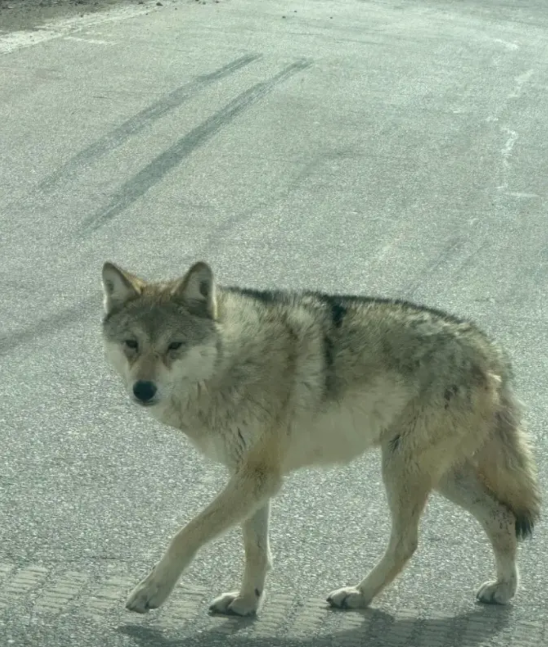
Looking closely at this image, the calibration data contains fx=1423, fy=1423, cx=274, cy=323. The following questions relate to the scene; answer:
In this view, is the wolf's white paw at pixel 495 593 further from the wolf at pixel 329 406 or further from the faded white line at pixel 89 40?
the faded white line at pixel 89 40

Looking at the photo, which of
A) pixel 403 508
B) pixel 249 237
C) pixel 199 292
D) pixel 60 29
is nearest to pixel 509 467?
pixel 403 508

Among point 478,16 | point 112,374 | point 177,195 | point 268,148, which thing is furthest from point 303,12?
point 112,374

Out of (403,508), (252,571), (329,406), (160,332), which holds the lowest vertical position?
(252,571)

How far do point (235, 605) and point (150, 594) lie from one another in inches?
14.5

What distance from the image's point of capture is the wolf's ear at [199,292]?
6.09 metres

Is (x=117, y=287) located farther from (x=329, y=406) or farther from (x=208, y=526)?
(x=208, y=526)

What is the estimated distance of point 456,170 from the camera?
1398 cm

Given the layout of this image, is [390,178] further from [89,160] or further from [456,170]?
[89,160]

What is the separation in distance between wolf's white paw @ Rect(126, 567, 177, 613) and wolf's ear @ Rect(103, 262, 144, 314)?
4.23ft

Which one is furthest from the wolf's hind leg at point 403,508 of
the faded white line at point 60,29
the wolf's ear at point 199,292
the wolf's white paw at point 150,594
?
the faded white line at point 60,29

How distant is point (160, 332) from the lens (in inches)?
234

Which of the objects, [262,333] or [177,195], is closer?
[262,333]

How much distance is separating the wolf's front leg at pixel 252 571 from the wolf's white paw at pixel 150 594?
27 centimetres

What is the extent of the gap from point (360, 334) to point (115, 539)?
1.40 m
